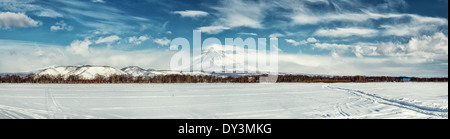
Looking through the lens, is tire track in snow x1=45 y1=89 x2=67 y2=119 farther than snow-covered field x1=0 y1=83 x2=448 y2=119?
No

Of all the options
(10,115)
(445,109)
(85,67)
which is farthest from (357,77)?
(85,67)

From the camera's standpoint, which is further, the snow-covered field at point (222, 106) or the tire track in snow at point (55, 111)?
the snow-covered field at point (222, 106)

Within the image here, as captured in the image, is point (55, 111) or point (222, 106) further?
point (222, 106)

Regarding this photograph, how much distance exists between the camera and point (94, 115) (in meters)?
9.08
